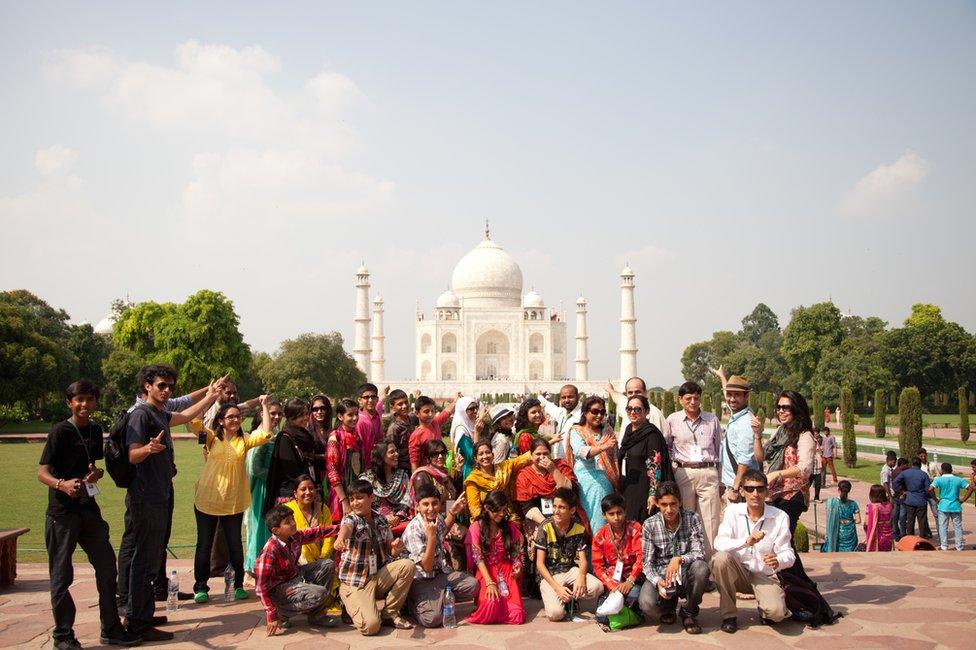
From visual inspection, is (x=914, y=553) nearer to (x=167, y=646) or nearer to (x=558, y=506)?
(x=558, y=506)

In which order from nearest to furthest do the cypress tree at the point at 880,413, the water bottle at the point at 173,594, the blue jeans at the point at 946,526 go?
the water bottle at the point at 173,594 < the blue jeans at the point at 946,526 < the cypress tree at the point at 880,413

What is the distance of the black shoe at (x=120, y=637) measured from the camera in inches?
156

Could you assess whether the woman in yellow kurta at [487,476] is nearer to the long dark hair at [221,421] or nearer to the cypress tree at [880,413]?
the long dark hair at [221,421]

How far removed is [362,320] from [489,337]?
7936 mm

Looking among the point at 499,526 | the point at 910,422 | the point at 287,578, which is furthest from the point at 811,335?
A: the point at 287,578

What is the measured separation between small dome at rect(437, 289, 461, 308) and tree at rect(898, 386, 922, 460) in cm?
3293

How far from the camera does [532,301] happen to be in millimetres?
46531

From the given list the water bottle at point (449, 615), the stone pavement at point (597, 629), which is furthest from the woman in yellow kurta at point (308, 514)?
the water bottle at point (449, 615)

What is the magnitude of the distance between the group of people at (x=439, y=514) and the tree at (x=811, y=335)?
33.1 m

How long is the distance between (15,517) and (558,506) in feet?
21.0

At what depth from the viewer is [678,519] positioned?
429 cm

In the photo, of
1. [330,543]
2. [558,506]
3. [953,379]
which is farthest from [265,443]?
[953,379]

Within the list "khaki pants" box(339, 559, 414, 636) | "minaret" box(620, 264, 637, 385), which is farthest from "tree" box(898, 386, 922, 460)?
"minaret" box(620, 264, 637, 385)

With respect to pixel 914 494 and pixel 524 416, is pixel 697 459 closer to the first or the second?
pixel 524 416
